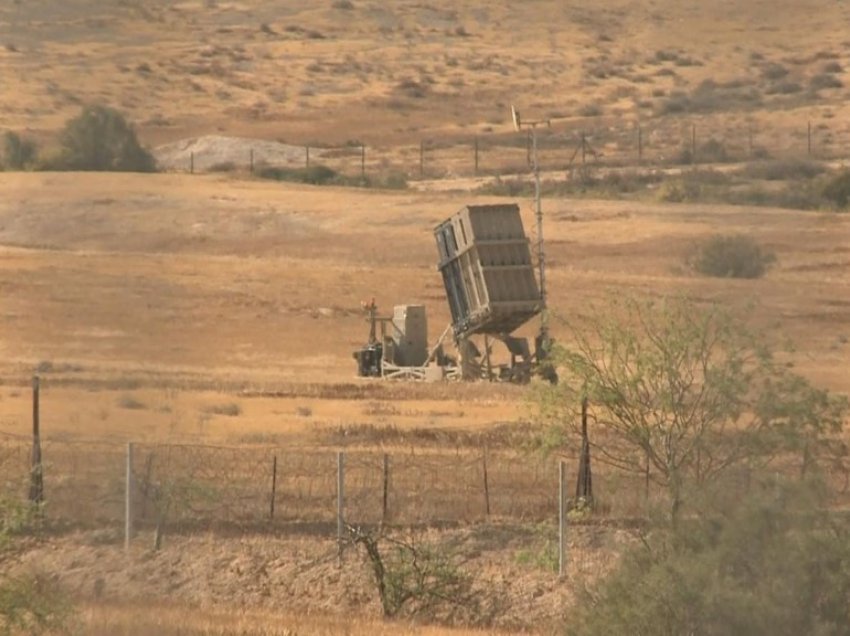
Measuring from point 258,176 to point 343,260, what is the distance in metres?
14.9

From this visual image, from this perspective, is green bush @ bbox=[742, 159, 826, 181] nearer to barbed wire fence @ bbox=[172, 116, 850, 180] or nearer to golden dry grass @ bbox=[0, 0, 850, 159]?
barbed wire fence @ bbox=[172, 116, 850, 180]

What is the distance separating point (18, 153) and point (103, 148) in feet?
10.8

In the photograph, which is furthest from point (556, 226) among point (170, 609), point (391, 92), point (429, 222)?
point (170, 609)

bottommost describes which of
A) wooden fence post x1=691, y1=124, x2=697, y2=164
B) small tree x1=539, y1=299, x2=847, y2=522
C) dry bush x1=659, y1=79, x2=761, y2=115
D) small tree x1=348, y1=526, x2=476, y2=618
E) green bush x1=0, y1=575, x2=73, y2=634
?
small tree x1=348, y1=526, x2=476, y2=618

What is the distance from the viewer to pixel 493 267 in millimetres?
40594

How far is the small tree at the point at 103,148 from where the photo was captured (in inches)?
2761

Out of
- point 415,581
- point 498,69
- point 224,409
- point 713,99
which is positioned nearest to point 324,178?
point 498,69

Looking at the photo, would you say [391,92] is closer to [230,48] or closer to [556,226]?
[230,48]

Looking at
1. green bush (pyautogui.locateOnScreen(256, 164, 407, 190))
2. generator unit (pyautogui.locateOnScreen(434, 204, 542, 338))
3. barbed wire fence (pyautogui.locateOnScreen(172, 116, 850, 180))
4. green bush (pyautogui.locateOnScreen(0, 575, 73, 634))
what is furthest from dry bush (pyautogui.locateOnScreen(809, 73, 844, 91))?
green bush (pyautogui.locateOnScreen(0, 575, 73, 634))

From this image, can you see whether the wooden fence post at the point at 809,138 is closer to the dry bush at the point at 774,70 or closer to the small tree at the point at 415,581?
the dry bush at the point at 774,70

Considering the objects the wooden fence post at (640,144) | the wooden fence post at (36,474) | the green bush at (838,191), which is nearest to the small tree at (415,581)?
the wooden fence post at (36,474)

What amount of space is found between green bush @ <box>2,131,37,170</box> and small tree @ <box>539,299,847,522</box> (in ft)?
159

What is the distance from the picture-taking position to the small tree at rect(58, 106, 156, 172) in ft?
230

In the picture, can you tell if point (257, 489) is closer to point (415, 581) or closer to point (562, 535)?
point (415, 581)
